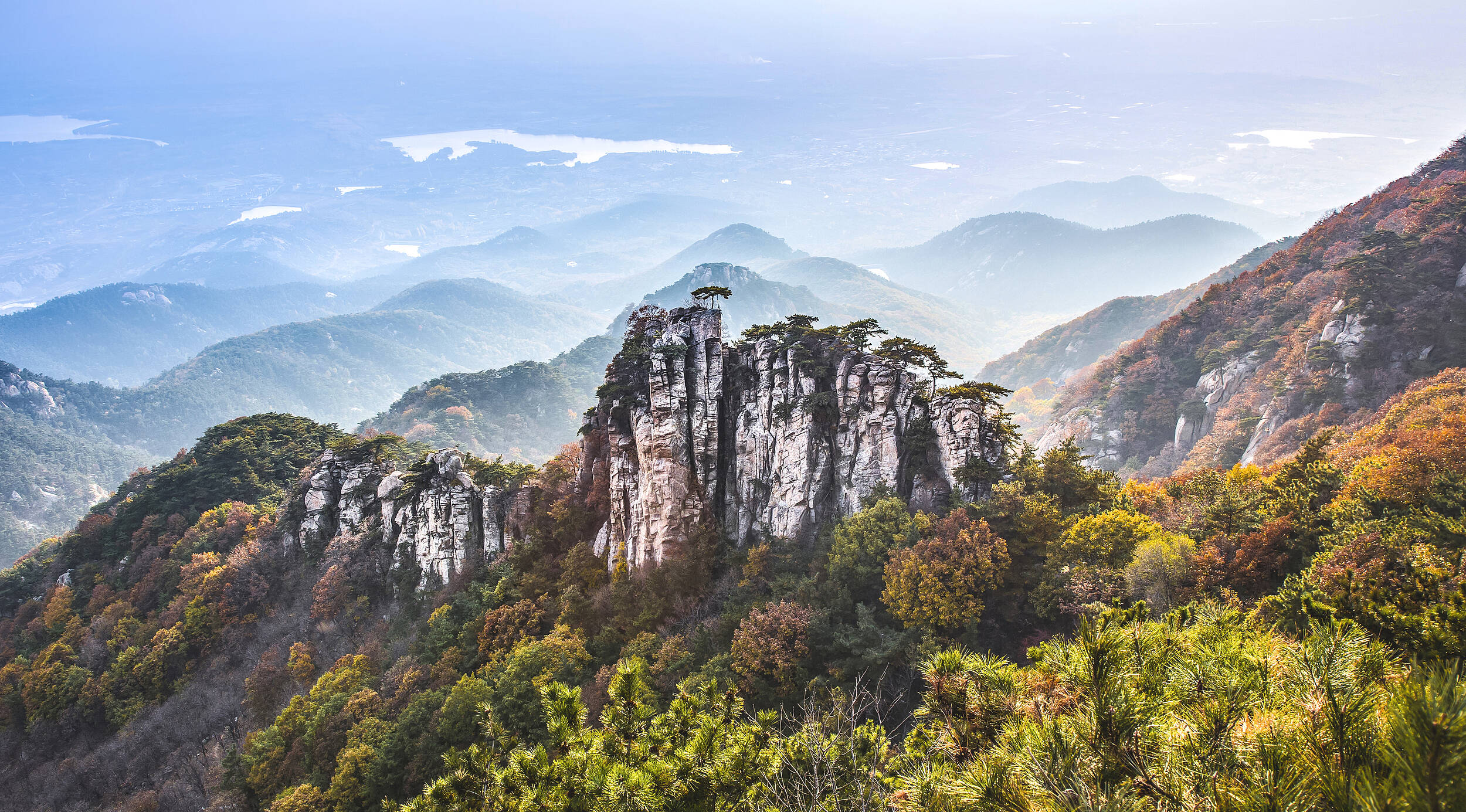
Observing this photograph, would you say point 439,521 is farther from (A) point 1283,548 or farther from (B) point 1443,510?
(B) point 1443,510

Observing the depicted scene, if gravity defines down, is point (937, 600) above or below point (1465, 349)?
below

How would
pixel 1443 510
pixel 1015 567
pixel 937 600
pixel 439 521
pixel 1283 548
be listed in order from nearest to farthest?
pixel 1443 510, pixel 1283 548, pixel 937 600, pixel 1015 567, pixel 439 521

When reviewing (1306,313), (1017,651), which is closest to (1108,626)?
(1017,651)

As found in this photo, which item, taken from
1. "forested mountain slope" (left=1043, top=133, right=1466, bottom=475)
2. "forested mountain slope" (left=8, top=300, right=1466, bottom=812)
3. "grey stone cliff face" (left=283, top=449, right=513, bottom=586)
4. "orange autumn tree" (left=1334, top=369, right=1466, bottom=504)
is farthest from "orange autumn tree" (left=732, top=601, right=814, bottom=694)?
"forested mountain slope" (left=1043, top=133, right=1466, bottom=475)

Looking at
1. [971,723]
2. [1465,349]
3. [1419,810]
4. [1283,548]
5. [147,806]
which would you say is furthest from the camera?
[1465,349]

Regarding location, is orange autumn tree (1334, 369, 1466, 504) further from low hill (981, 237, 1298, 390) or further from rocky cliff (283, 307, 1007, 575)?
low hill (981, 237, 1298, 390)

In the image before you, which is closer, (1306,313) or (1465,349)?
(1465,349)

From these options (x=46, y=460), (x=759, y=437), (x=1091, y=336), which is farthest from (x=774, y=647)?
(x=46, y=460)

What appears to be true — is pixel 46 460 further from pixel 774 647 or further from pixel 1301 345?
pixel 1301 345
